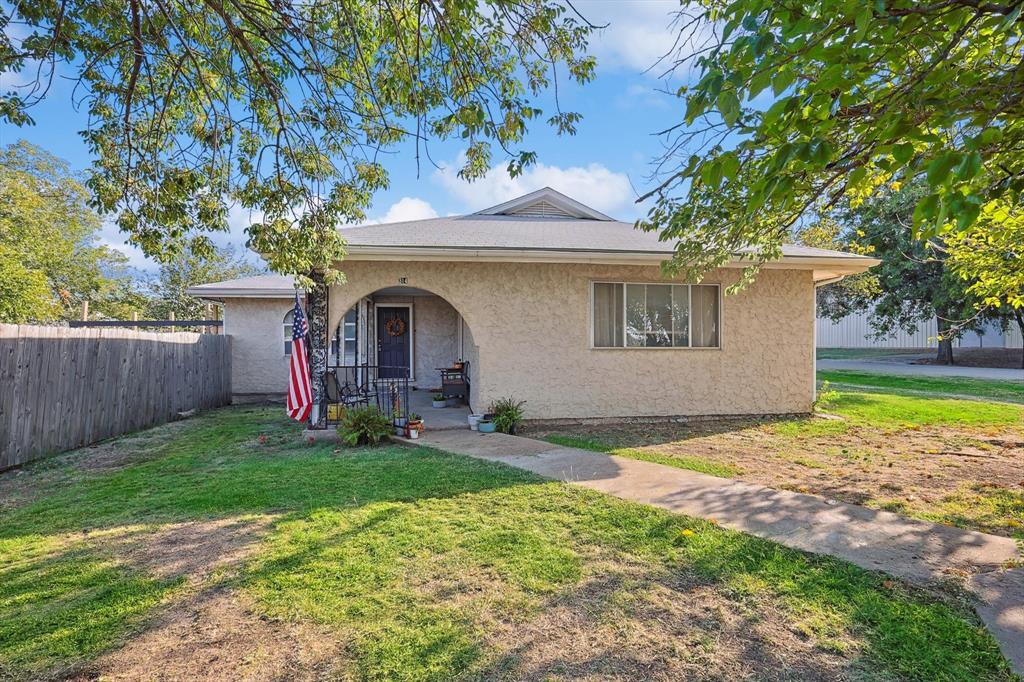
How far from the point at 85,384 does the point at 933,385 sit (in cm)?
2126

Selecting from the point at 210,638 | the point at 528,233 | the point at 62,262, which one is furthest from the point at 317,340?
the point at 62,262

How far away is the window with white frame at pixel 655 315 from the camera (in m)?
9.82

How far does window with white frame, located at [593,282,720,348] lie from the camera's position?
982cm

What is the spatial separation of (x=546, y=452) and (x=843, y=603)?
4.57 metres

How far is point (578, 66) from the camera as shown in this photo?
18.0 feet

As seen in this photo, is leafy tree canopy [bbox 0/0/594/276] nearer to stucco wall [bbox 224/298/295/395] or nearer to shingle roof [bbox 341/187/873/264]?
shingle roof [bbox 341/187/873/264]

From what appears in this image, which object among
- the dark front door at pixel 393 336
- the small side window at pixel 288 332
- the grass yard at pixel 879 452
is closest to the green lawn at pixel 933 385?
the grass yard at pixel 879 452

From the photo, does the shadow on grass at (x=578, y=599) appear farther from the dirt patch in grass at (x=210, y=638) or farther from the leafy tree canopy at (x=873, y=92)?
the leafy tree canopy at (x=873, y=92)

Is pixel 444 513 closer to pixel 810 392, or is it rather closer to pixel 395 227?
pixel 395 227

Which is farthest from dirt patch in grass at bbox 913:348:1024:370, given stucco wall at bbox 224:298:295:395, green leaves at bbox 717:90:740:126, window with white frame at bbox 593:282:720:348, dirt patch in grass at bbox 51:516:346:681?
dirt patch in grass at bbox 51:516:346:681

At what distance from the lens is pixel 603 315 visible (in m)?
9.82

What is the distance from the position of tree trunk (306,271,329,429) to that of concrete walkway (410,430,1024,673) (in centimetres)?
397

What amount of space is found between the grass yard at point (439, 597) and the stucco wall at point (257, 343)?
945 cm

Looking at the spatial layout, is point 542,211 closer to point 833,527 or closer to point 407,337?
point 407,337
